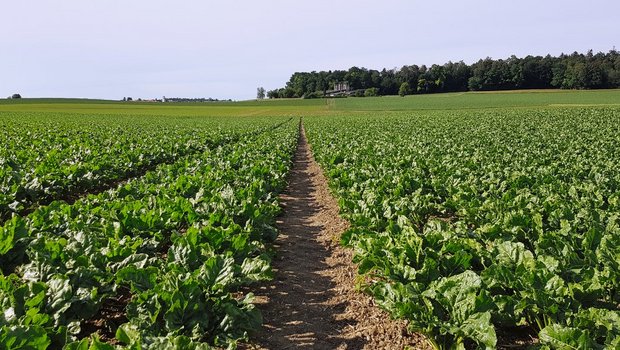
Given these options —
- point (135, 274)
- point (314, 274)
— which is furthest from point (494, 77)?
point (135, 274)

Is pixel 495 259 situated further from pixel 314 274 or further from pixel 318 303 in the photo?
pixel 314 274

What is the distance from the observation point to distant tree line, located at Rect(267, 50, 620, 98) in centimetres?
10406

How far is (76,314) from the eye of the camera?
14.2ft

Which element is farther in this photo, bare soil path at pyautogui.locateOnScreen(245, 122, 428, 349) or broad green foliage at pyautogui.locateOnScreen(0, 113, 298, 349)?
bare soil path at pyautogui.locateOnScreen(245, 122, 428, 349)

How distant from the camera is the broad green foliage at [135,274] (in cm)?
379

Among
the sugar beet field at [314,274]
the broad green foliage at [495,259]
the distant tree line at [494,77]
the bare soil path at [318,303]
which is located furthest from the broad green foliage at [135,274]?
the distant tree line at [494,77]

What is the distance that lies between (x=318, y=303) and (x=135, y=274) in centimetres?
250

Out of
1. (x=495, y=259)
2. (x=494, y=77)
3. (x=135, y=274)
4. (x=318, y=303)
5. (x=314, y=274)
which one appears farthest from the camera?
(x=494, y=77)

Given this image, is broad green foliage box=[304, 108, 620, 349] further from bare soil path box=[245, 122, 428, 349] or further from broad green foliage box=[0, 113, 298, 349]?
broad green foliage box=[0, 113, 298, 349]

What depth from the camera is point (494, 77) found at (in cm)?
11950

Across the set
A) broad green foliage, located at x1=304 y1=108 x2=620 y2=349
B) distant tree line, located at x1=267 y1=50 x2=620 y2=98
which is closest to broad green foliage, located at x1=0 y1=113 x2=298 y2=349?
broad green foliage, located at x1=304 y1=108 x2=620 y2=349

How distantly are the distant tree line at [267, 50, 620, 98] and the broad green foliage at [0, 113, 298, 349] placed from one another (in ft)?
395

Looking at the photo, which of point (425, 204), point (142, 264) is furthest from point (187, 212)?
point (425, 204)

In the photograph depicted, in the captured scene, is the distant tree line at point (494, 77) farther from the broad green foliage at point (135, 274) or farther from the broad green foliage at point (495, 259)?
the broad green foliage at point (135, 274)
